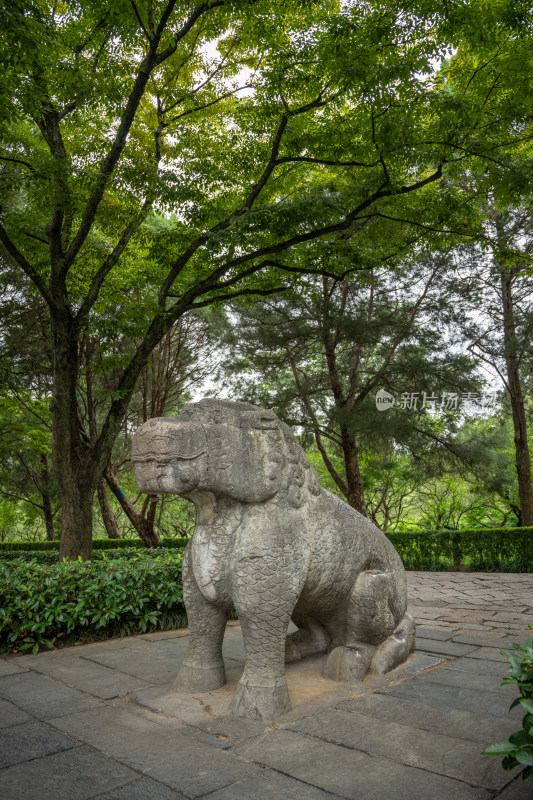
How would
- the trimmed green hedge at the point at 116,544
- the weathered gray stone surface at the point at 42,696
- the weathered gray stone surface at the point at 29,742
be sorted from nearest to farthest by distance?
the weathered gray stone surface at the point at 29,742 < the weathered gray stone surface at the point at 42,696 < the trimmed green hedge at the point at 116,544

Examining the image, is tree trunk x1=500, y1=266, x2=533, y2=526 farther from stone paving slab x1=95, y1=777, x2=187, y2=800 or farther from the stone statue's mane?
stone paving slab x1=95, y1=777, x2=187, y2=800

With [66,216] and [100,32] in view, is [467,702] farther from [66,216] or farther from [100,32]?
[100,32]

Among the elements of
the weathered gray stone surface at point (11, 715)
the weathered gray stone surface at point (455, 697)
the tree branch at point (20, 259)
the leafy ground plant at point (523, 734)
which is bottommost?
the weathered gray stone surface at point (11, 715)

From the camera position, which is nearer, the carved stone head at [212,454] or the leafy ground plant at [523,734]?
the leafy ground plant at [523,734]

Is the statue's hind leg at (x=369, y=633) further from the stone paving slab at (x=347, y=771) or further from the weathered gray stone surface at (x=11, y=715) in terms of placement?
the weathered gray stone surface at (x=11, y=715)

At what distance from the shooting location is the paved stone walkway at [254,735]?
1929mm

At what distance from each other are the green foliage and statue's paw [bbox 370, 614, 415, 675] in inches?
92.3

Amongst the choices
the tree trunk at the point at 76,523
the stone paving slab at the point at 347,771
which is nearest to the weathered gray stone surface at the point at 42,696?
the stone paving slab at the point at 347,771

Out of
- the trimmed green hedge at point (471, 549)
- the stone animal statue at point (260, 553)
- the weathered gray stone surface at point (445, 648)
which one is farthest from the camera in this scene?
the trimmed green hedge at point (471, 549)

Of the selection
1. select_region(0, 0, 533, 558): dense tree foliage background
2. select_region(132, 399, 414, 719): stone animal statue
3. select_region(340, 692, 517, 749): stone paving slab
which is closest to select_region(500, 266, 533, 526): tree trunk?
select_region(0, 0, 533, 558): dense tree foliage background

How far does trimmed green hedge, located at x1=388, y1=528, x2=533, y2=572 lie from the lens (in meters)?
10.9

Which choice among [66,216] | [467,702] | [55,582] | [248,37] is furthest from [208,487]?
[248,37]

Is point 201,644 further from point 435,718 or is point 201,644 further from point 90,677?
point 435,718

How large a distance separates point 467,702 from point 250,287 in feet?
23.0
